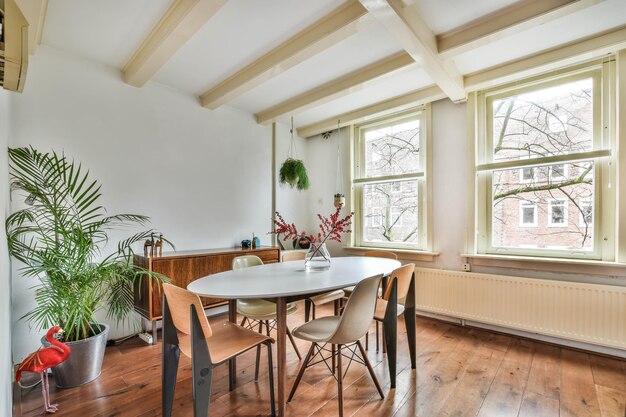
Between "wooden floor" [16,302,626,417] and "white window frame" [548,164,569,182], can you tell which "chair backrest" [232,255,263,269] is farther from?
"white window frame" [548,164,569,182]

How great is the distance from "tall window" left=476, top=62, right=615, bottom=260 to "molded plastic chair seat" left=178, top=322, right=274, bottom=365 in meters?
2.81

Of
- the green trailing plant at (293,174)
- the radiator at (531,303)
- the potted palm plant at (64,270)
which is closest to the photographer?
the potted palm plant at (64,270)

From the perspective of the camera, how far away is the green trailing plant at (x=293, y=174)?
4473 mm

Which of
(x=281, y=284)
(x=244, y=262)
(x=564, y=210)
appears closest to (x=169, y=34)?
(x=244, y=262)

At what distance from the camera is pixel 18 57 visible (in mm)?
1136

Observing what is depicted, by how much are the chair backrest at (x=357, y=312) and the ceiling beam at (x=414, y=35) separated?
173 cm

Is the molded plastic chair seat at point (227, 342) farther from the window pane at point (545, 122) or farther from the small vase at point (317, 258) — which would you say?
the window pane at point (545, 122)

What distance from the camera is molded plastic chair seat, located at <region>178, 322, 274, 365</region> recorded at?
5.28 feet

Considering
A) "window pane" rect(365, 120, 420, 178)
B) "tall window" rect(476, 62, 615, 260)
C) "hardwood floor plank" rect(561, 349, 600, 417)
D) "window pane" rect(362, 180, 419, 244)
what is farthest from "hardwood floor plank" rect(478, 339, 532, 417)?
"window pane" rect(365, 120, 420, 178)

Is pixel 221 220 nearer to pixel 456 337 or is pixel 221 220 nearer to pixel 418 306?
pixel 418 306

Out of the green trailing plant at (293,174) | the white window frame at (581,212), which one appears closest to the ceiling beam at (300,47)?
the green trailing plant at (293,174)

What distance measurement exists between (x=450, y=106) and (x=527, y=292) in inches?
86.4

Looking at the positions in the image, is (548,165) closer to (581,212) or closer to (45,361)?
(581,212)

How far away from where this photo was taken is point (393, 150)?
420cm
